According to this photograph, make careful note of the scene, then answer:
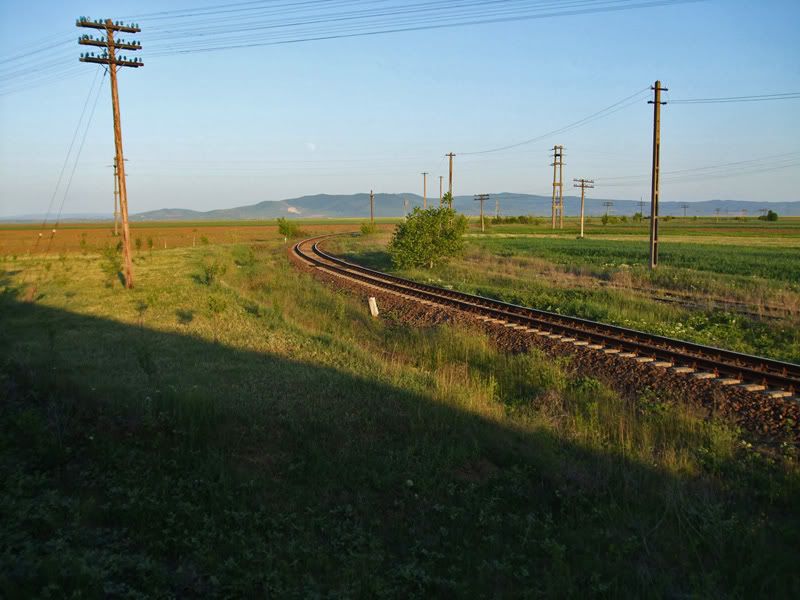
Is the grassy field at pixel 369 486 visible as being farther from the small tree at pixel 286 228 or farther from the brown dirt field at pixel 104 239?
the small tree at pixel 286 228

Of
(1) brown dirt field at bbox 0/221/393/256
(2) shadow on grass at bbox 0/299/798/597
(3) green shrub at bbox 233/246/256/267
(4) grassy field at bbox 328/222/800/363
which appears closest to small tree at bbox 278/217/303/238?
(1) brown dirt field at bbox 0/221/393/256

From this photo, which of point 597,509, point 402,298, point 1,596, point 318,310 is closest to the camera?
point 1,596

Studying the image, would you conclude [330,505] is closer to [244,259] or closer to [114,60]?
[114,60]

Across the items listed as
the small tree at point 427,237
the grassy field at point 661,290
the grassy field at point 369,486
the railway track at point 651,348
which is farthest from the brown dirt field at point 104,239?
the grassy field at point 369,486

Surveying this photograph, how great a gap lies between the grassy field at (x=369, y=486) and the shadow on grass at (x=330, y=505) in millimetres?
23

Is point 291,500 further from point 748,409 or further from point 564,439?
point 748,409

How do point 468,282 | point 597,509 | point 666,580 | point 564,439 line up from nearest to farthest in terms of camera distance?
point 666,580 → point 597,509 → point 564,439 → point 468,282

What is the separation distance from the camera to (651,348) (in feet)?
40.7

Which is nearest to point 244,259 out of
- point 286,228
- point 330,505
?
point 286,228

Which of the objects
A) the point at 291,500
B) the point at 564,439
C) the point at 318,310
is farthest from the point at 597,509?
the point at 318,310

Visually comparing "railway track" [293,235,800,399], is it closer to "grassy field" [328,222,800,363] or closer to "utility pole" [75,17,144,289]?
"grassy field" [328,222,800,363]

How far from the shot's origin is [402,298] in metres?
20.8

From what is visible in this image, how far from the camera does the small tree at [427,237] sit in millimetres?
31016

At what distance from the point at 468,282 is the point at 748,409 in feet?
58.3
